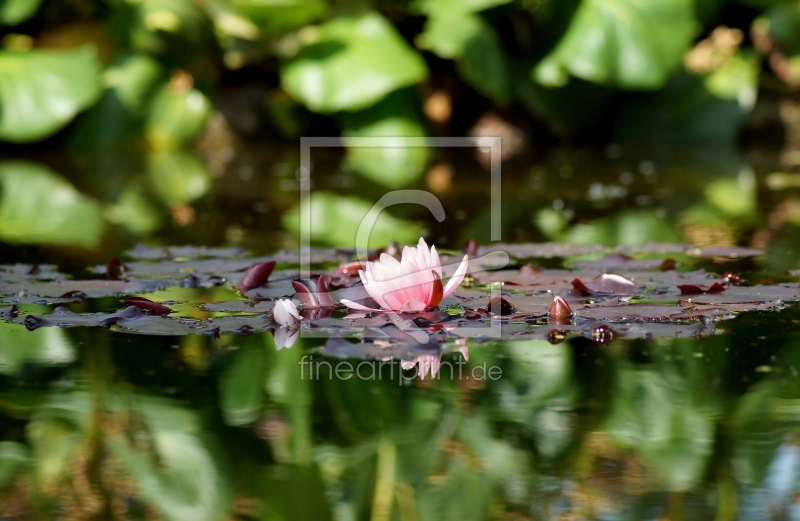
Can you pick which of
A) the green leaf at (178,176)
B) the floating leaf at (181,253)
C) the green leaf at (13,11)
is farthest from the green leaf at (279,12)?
the floating leaf at (181,253)

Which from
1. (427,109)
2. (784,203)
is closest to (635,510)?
(784,203)

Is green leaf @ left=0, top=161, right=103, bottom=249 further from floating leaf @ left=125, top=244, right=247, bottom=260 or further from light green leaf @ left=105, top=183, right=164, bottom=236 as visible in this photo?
floating leaf @ left=125, top=244, right=247, bottom=260

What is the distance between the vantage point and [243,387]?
1.06 m

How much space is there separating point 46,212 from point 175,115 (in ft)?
8.98

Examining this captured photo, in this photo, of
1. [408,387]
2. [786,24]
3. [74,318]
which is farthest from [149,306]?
[786,24]

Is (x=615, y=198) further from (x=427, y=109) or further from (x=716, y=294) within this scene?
(x=427, y=109)

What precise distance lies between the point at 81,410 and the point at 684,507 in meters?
0.54

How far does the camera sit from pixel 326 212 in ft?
9.57

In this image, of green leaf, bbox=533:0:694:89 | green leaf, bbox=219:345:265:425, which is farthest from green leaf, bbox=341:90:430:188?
green leaf, bbox=219:345:265:425

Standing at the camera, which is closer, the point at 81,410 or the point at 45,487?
the point at 45,487

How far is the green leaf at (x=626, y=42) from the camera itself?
487 centimetres

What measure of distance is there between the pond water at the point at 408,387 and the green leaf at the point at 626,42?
8.77 feet

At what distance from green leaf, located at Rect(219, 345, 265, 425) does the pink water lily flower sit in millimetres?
161

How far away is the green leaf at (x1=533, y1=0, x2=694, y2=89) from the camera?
4867 millimetres
